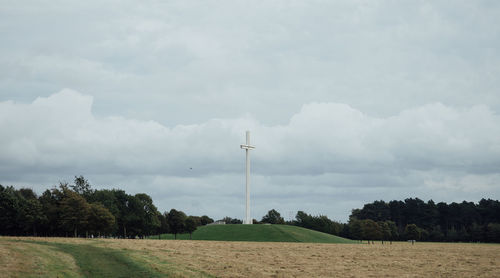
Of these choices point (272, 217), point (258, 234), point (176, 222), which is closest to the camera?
point (258, 234)

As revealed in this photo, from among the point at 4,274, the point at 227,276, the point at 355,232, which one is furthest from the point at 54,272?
the point at 355,232

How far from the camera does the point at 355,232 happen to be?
→ 497ft

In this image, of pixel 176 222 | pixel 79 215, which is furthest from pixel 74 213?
pixel 176 222

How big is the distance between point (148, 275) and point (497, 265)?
40.5m

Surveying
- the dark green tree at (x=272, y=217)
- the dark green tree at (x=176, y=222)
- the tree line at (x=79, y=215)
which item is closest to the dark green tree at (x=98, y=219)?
the tree line at (x=79, y=215)

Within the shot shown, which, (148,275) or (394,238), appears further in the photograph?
(394,238)

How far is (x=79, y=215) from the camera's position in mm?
94562

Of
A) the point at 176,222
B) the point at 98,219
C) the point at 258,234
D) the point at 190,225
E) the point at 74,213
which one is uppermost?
the point at 74,213

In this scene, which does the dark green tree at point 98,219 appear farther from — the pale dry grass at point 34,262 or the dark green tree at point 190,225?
the pale dry grass at point 34,262

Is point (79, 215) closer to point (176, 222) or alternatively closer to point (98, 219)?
point (98, 219)

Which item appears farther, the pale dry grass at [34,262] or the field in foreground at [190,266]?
the field in foreground at [190,266]

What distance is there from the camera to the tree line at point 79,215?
95.4 metres

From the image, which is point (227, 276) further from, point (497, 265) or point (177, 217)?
point (177, 217)

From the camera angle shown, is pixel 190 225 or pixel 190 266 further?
pixel 190 225
